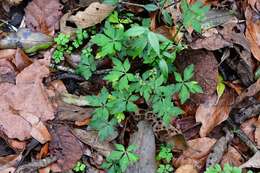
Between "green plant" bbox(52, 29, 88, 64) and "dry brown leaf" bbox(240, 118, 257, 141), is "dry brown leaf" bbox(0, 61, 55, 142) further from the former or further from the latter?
"dry brown leaf" bbox(240, 118, 257, 141)

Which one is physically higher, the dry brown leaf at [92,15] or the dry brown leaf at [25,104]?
the dry brown leaf at [92,15]

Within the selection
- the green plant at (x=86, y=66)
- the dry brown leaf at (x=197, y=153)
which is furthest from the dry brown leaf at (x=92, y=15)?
the dry brown leaf at (x=197, y=153)

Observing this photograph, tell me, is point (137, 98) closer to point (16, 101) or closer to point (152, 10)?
point (152, 10)

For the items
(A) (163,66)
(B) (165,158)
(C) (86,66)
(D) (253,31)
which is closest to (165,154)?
(B) (165,158)

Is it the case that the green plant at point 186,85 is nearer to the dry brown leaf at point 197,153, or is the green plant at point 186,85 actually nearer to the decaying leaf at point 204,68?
the decaying leaf at point 204,68

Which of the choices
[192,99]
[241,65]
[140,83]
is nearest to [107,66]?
[140,83]
